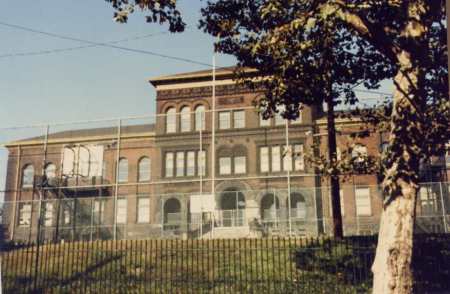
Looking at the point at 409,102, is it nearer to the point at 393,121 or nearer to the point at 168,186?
the point at 393,121

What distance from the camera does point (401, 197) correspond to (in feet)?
24.2

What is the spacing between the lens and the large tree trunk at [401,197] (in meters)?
7.23

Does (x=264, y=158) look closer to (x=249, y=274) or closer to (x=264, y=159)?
(x=264, y=159)

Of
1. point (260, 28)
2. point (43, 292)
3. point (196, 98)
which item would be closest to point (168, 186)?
point (196, 98)

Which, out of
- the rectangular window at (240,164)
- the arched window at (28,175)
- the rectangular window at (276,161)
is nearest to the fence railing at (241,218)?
the rectangular window at (276,161)

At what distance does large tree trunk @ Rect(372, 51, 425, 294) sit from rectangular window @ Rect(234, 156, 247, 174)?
31061 mm

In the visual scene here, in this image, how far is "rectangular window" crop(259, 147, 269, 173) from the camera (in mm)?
37656

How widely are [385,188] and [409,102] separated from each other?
1.53 m

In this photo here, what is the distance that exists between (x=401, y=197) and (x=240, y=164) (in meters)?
31.4

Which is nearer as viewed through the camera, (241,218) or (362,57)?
(362,57)

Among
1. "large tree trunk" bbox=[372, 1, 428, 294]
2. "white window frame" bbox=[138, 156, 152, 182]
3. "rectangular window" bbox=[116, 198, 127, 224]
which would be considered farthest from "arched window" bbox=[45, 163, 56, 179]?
"large tree trunk" bbox=[372, 1, 428, 294]

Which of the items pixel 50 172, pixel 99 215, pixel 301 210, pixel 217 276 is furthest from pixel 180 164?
pixel 217 276

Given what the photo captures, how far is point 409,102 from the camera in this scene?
761cm

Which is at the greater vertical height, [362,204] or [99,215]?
[362,204]
